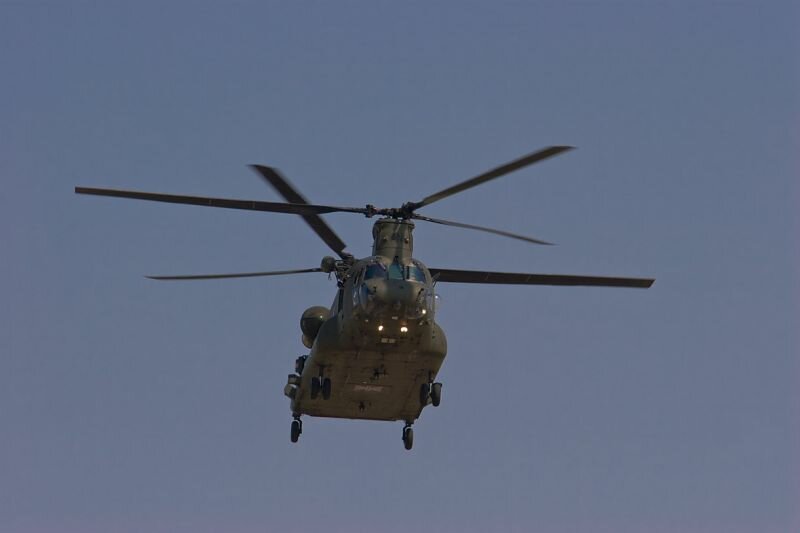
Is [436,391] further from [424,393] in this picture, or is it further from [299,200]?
[299,200]

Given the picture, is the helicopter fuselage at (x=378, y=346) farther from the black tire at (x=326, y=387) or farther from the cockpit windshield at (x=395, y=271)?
the black tire at (x=326, y=387)

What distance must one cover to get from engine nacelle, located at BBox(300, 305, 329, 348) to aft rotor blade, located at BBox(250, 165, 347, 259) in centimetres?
215

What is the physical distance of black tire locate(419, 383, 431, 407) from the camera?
152ft

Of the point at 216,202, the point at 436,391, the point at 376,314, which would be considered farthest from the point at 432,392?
the point at 216,202

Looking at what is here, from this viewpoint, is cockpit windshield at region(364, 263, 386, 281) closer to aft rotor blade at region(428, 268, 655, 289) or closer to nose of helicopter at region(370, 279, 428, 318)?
nose of helicopter at region(370, 279, 428, 318)

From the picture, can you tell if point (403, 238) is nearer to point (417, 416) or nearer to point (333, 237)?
point (333, 237)

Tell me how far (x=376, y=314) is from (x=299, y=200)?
14.7 ft

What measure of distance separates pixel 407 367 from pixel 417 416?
3.60 meters

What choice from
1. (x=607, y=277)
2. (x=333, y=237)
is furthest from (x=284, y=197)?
(x=607, y=277)

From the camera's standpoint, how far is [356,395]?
47.1m

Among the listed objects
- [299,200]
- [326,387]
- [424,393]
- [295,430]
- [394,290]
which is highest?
[299,200]

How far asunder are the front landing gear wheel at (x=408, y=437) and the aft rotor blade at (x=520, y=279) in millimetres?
5150

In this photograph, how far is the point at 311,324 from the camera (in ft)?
157

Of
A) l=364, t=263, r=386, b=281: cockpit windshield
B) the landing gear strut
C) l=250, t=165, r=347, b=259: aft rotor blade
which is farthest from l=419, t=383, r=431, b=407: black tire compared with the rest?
l=250, t=165, r=347, b=259: aft rotor blade
